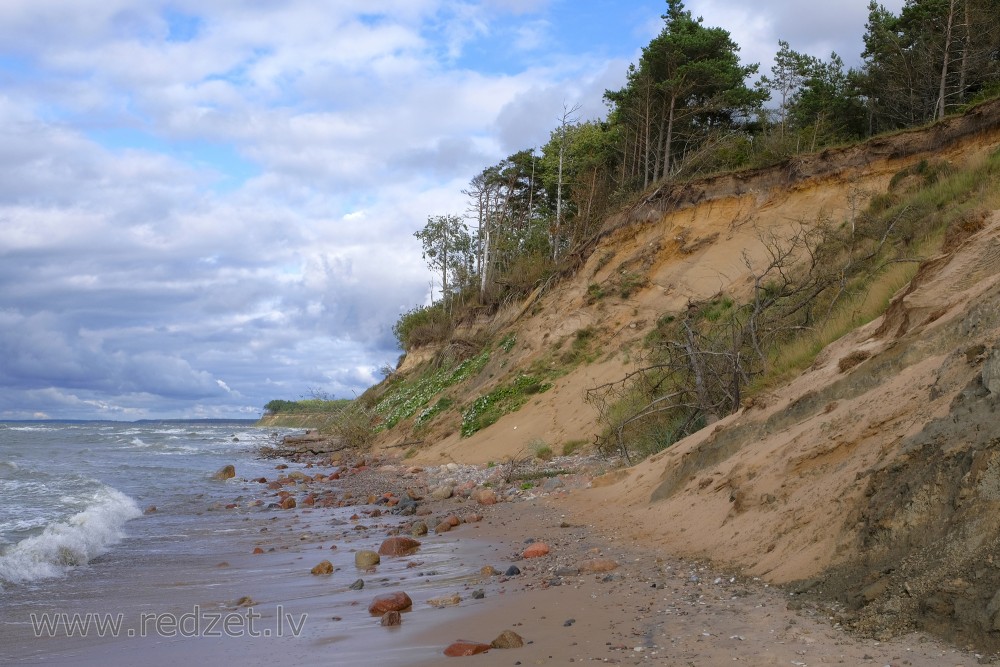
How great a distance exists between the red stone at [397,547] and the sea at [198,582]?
322 mm

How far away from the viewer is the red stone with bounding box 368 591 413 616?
589cm

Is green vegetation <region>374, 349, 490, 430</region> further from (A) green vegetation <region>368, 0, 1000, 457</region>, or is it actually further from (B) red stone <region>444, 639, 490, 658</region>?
(B) red stone <region>444, 639, 490, 658</region>

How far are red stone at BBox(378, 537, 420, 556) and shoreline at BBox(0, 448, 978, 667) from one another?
7.0 inches

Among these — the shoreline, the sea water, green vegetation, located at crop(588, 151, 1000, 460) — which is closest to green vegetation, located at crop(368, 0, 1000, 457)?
green vegetation, located at crop(588, 151, 1000, 460)

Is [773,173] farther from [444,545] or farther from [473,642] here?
[473,642]

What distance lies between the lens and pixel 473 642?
4801 mm

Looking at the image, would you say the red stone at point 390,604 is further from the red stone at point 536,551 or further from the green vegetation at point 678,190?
the green vegetation at point 678,190

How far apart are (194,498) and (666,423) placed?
30.7ft

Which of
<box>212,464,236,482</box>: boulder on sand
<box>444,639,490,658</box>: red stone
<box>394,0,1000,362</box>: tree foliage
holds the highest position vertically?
<box>394,0,1000,362</box>: tree foliage

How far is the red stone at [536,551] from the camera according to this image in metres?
7.46

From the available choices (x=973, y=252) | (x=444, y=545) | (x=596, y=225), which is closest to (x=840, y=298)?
(x=973, y=252)

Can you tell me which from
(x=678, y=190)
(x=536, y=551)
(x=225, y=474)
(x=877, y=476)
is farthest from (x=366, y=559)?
(x=678, y=190)

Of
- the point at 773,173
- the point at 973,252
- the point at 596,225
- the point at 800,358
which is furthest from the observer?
the point at 596,225

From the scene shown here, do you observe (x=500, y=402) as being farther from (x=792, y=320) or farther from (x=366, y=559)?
(x=366, y=559)
